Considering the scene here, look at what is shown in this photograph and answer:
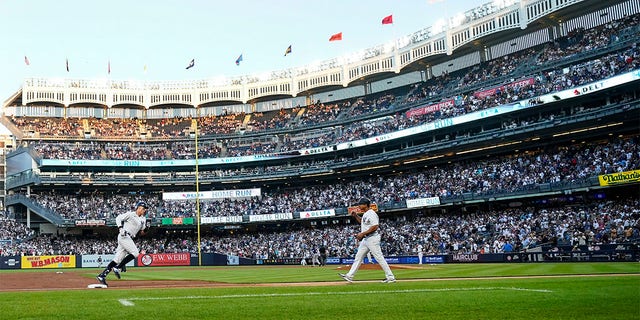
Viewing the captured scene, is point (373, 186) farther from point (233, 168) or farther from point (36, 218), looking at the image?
point (36, 218)

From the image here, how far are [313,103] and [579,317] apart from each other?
68080 millimetres

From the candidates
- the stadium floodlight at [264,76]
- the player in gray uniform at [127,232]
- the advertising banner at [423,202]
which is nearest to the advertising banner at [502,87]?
the advertising banner at [423,202]

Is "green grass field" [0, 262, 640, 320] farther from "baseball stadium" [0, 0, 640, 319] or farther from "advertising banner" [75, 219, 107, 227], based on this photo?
"advertising banner" [75, 219, 107, 227]

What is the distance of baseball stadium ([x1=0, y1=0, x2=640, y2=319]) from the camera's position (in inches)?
1500

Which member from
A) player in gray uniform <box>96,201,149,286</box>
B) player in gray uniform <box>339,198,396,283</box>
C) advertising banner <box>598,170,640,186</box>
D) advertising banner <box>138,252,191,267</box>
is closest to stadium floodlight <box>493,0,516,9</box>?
advertising banner <box>598,170,640,186</box>

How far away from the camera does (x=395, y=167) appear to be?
191 ft

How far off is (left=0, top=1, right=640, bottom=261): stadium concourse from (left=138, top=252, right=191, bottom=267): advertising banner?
194 inches

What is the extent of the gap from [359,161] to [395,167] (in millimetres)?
3972

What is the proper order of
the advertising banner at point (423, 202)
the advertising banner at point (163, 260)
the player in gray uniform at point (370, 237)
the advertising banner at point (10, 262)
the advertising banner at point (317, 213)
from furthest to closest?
1. the advertising banner at point (317, 213)
2. the advertising banner at point (163, 260)
3. the advertising banner at point (10, 262)
4. the advertising banner at point (423, 202)
5. the player in gray uniform at point (370, 237)

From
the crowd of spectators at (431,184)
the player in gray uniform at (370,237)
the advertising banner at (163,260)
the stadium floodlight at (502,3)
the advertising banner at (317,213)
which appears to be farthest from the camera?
the advertising banner at (317,213)

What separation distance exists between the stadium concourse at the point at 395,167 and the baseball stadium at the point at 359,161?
22 cm

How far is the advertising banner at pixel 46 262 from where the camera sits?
51500mm

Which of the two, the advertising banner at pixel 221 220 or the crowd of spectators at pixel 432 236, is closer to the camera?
the crowd of spectators at pixel 432 236

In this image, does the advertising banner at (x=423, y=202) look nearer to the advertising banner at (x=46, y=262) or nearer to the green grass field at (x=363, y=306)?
the advertising banner at (x=46, y=262)
